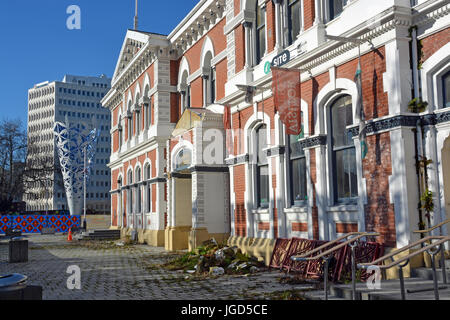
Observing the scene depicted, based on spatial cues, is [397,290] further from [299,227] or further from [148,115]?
[148,115]

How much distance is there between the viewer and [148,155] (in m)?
26.0

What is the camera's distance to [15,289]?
535cm

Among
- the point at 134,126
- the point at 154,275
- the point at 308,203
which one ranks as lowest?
the point at 154,275

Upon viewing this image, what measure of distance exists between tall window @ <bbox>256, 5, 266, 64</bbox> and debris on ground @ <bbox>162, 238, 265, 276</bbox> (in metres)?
6.10

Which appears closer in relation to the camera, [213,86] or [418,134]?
[418,134]

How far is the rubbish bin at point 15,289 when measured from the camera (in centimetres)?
524

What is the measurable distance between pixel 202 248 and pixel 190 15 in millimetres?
11037

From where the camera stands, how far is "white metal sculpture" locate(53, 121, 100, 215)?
39.4 meters

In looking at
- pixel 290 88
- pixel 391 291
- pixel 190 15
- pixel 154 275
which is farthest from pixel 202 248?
pixel 190 15

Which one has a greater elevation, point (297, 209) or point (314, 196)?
point (314, 196)

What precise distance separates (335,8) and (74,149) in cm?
3213

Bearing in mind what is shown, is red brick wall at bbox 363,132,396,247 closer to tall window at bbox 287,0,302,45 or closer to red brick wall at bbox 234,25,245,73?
tall window at bbox 287,0,302,45

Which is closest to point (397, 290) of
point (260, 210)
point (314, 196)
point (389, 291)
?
point (389, 291)

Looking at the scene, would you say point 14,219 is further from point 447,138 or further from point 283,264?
point 447,138
